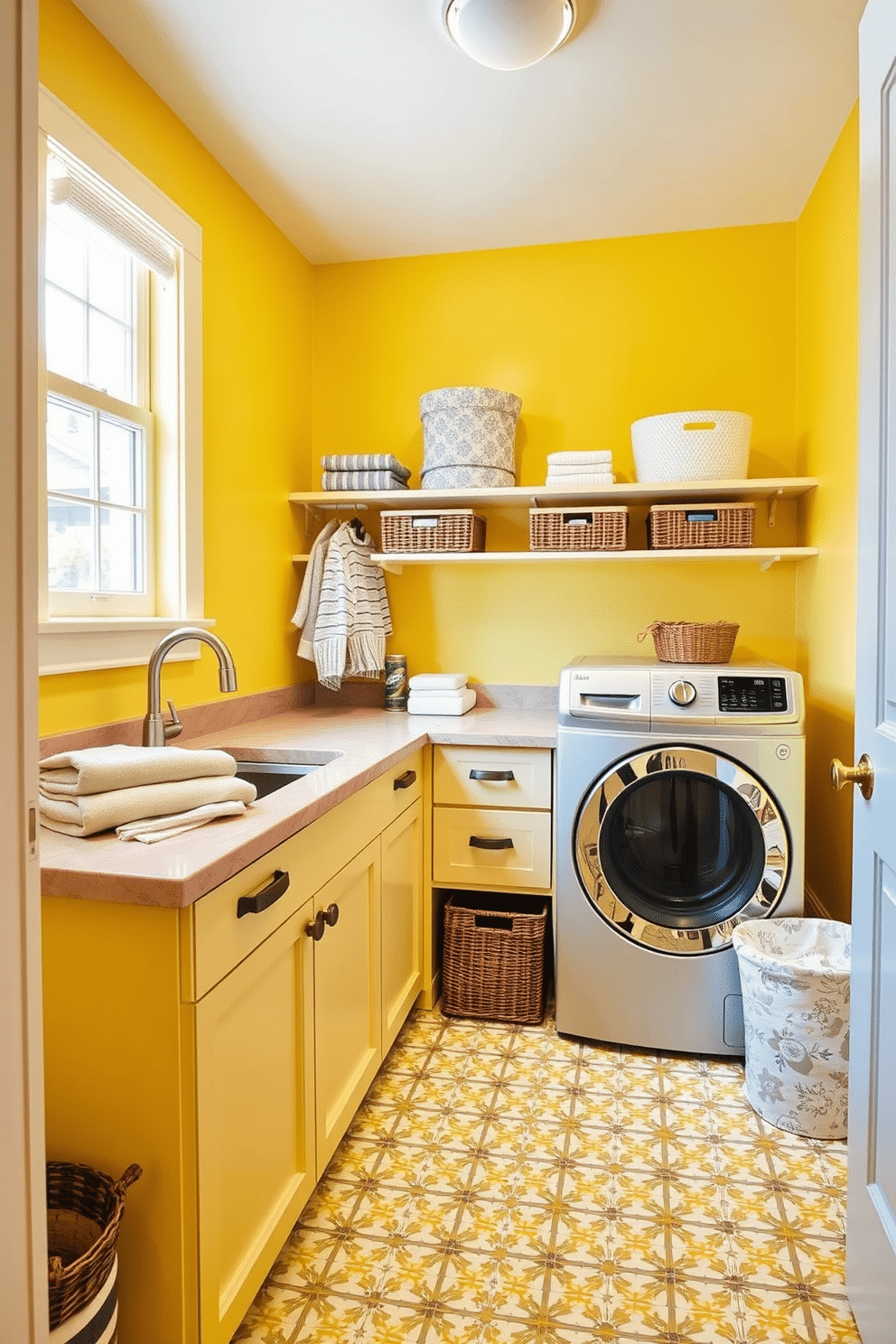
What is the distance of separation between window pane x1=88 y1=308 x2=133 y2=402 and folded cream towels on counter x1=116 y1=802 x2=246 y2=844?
1.13 meters

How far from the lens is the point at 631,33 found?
184 cm

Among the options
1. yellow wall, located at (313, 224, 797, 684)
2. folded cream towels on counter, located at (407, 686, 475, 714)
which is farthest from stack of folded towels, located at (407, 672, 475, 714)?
yellow wall, located at (313, 224, 797, 684)

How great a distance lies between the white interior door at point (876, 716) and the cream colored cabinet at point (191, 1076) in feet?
3.10

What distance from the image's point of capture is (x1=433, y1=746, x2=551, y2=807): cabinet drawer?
236 centimetres

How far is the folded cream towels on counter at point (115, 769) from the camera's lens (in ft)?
4.33

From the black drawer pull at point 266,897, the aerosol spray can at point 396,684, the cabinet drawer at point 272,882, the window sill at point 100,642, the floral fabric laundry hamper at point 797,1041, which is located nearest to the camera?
the cabinet drawer at point 272,882

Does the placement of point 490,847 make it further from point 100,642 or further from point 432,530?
point 100,642

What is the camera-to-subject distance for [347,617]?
2729mm

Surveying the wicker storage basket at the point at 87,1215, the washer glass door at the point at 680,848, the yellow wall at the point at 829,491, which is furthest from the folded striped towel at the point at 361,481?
the wicker storage basket at the point at 87,1215

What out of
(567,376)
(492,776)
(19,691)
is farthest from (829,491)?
(19,691)

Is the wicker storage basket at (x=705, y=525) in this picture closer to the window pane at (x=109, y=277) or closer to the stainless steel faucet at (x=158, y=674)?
the stainless steel faucet at (x=158, y=674)

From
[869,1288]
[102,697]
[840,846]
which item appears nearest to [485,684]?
[840,846]

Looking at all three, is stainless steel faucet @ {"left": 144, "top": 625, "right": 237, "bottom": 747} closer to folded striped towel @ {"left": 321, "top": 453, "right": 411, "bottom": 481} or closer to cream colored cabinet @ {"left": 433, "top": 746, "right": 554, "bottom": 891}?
cream colored cabinet @ {"left": 433, "top": 746, "right": 554, "bottom": 891}

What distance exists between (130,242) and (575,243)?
5.30 ft
